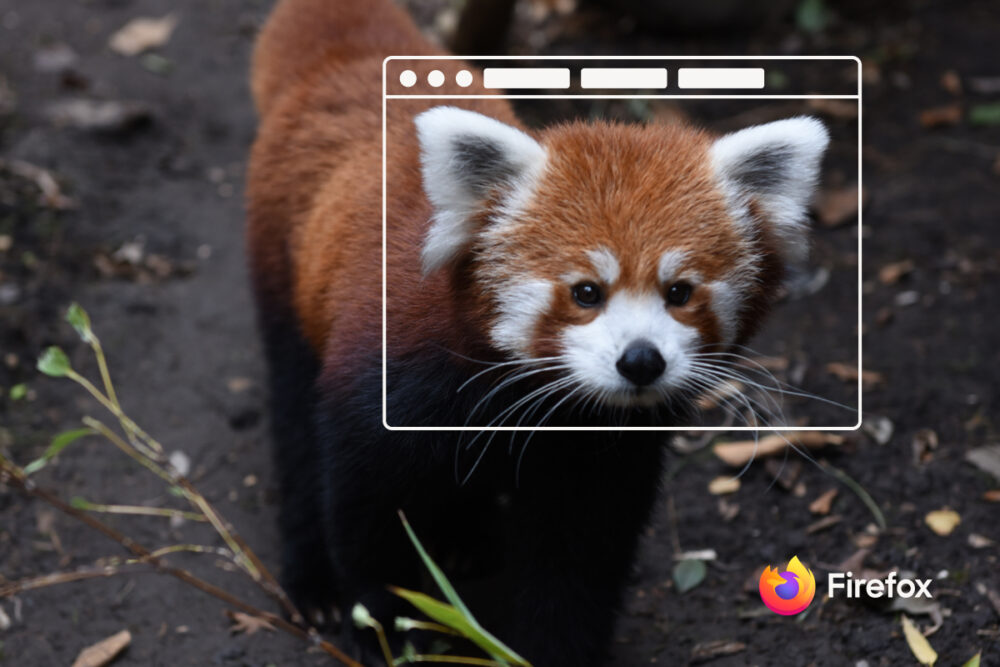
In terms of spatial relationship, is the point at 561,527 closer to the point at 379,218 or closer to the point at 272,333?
the point at 379,218

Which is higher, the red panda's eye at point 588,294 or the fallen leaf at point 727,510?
the red panda's eye at point 588,294

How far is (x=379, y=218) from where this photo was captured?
7.43ft

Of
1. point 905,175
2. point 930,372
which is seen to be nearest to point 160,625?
point 930,372

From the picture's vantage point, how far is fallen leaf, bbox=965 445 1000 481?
113 inches

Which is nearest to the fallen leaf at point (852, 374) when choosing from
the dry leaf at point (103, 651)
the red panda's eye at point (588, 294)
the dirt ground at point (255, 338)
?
the dirt ground at point (255, 338)

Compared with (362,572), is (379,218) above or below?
above

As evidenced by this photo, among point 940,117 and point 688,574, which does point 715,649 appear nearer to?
point 688,574

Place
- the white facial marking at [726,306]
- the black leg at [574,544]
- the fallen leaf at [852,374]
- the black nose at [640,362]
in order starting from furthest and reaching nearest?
the fallen leaf at [852,374]
the black leg at [574,544]
the white facial marking at [726,306]
the black nose at [640,362]

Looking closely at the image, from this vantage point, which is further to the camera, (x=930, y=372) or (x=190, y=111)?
(x=190, y=111)

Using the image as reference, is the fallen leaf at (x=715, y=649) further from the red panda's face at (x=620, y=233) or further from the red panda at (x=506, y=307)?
the red panda's face at (x=620, y=233)

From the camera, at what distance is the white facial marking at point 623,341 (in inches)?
69.1

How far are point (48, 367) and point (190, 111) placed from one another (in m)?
2.84

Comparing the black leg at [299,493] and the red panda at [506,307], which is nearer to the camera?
the red panda at [506,307]

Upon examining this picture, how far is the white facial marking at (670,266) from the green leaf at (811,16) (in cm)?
320
